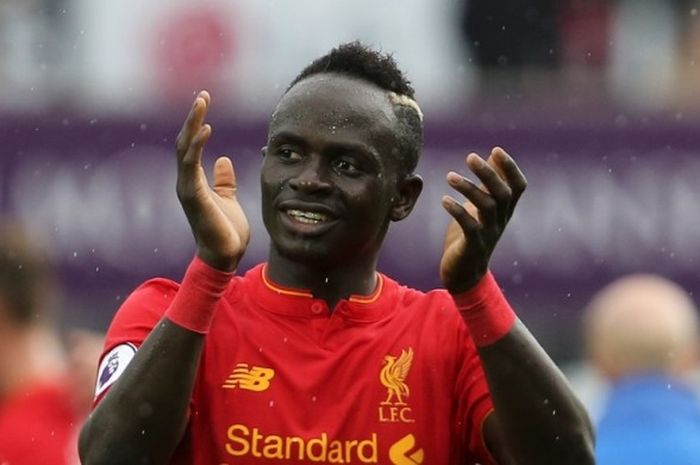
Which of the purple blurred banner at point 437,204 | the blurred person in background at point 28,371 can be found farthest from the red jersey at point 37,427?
→ the purple blurred banner at point 437,204

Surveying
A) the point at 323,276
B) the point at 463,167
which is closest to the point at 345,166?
the point at 323,276

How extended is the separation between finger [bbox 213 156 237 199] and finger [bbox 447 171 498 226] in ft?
2.00

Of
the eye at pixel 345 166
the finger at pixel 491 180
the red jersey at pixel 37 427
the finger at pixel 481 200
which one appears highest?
the finger at pixel 491 180

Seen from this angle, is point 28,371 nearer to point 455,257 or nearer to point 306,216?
point 306,216

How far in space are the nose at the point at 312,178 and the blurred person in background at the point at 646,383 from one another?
264cm

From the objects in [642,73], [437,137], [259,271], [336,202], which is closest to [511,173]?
[336,202]

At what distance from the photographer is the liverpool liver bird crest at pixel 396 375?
→ 4.97 metres

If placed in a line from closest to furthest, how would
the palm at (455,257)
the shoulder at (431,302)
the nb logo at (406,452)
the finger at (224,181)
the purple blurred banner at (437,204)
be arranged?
the palm at (455,257) < the nb logo at (406,452) < the finger at (224,181) < the shoulder at (431,302) < the purple blurred banner at (437,204)

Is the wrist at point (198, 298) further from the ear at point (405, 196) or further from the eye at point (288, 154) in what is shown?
the ear at point (405, 196)

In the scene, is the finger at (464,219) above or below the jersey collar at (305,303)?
above

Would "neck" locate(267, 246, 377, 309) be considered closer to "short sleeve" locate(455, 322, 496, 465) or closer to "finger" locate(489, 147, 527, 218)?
"short sleeve" locate(455, 322, 496, 465)

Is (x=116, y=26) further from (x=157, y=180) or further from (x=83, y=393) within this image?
(x=83, y=393)

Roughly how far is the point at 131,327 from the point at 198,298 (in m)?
0.28

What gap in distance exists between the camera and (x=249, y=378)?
16.2 feet
